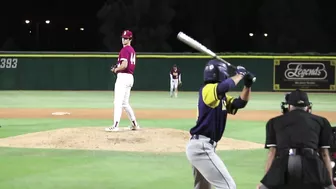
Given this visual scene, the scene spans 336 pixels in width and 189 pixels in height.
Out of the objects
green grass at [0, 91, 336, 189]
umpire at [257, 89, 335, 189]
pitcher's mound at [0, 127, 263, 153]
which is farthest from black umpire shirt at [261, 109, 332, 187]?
pitcher's mound at [0, 127, 263, 153]

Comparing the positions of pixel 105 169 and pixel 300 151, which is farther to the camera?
pixel 105 169

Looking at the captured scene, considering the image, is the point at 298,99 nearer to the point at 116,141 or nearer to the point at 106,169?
the point at 106,169

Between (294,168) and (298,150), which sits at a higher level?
(298,150)

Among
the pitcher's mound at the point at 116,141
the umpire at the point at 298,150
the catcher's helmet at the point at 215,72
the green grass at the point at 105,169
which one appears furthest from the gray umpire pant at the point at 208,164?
the pitcher's mound at the point at 116,141

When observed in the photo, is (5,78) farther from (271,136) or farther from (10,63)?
(271,136)

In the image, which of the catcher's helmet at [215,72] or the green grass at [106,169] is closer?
the catcher's helmet at [215,72]

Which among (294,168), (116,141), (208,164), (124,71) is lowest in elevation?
(116,141)

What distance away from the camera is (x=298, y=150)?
14.7 feet

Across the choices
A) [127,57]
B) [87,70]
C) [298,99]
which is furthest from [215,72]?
[87,70]

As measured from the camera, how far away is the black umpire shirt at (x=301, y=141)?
14.6 feet

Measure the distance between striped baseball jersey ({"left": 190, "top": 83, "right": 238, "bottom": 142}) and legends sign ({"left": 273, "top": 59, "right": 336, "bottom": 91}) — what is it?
28.0 meters

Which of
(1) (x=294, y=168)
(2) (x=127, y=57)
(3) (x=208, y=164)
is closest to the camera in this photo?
(1) (x=294, y=168)

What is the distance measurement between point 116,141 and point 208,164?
5.88m

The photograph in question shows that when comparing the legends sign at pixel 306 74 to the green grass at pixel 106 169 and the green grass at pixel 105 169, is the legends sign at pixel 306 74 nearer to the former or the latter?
the green grass at pixel 106 169
